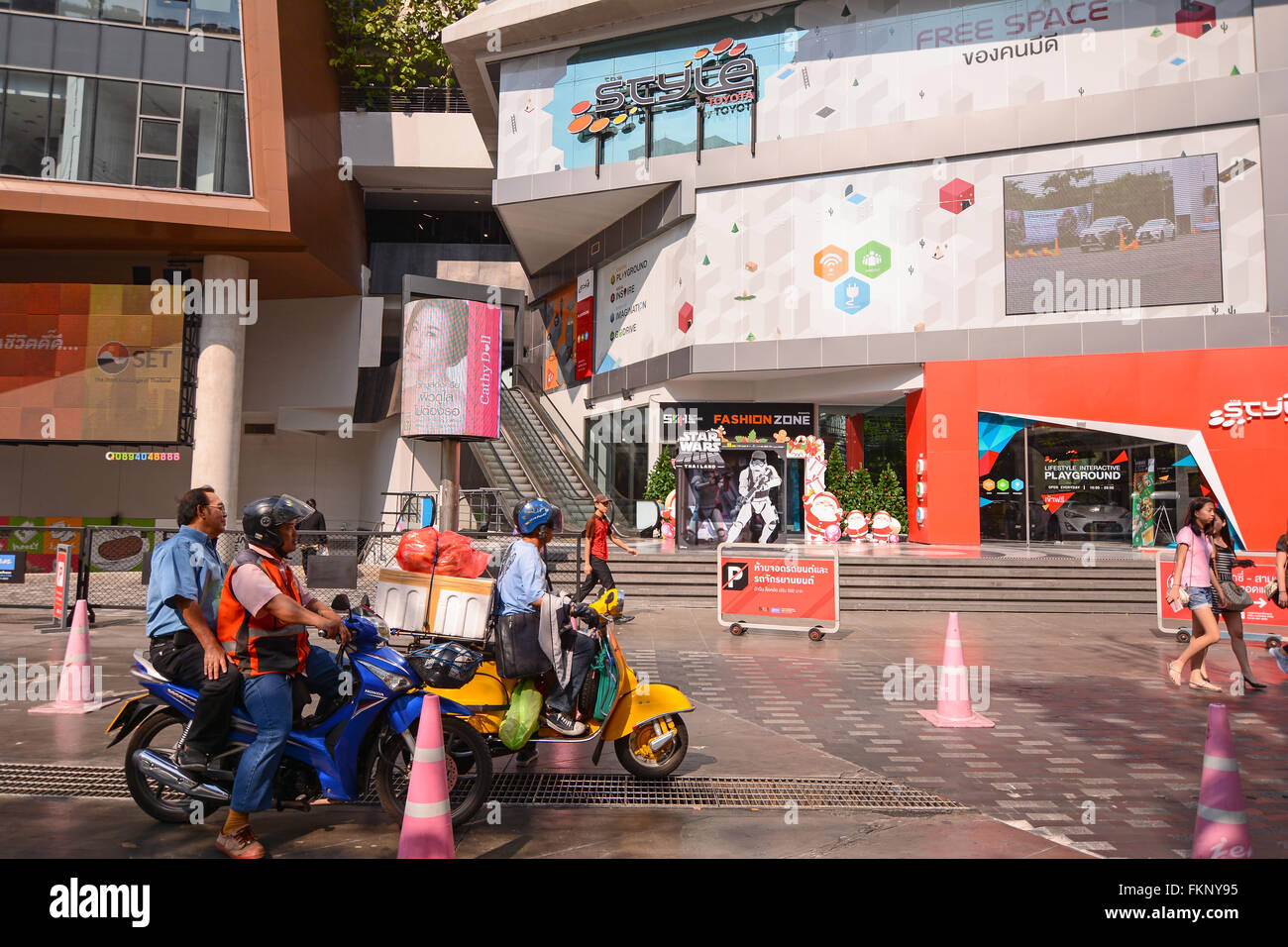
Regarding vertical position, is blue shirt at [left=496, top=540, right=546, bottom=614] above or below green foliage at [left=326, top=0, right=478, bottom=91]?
below

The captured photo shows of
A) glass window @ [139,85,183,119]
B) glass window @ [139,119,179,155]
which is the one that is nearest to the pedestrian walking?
glass window @ [139,119,179,155]

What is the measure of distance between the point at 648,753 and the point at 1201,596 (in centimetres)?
640

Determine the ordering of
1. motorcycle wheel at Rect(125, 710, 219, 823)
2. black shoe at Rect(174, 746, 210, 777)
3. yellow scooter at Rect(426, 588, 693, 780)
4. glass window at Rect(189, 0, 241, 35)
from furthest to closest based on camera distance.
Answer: glass window at Rect(189, 0, 241, 35), yellow scooter at Rect(426, 588, 693, 780), motorcycle wheel at Rect(125, 710, 219, 823), black shoe at Rect(174, 746, 210, 777)

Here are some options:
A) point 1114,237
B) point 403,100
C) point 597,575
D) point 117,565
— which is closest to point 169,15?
point 403,100

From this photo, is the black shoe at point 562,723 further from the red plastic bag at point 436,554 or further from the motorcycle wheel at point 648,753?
the red plastic bag at point 436,554

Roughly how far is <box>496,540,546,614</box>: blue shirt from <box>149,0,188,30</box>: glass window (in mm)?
23733

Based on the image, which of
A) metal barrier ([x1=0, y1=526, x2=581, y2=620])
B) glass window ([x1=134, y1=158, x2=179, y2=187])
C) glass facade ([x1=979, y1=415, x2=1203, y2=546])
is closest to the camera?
metal barrier ([x1=0, y1=526, x2=581, y2=620])

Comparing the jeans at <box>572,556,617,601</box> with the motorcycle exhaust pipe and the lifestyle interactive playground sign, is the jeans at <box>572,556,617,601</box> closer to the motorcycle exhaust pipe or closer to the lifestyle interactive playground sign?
the motorcycle exhaust pipe

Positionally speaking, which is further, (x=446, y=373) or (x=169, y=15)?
(x=169, y=15)

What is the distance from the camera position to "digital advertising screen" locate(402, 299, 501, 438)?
1995 centimetres

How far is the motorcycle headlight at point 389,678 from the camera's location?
447 cm

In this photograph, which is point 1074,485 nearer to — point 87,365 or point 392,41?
point 392,41

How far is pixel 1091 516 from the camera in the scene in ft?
72.4
